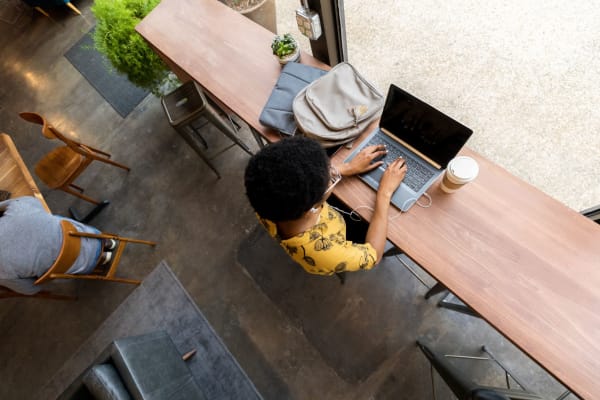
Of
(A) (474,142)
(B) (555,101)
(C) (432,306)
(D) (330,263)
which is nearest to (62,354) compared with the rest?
(D) (330,263)

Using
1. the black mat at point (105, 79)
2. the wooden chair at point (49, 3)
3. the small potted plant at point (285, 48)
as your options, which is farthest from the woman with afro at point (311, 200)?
the wooden chair at point (49, 3)

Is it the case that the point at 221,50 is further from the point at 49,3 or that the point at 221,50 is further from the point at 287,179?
the point at 49,3

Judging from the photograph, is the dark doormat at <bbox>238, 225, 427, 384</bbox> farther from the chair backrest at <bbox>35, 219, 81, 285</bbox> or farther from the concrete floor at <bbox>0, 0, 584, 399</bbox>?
the chair backrest at <bbox>35, 219, 81, 285</bbox>

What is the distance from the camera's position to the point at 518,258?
117 centimetres

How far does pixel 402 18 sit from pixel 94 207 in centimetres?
288

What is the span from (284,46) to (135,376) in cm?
169

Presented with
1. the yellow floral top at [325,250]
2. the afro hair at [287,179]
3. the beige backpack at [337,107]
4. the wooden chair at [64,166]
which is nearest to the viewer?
A: the afro hair at [287,179]

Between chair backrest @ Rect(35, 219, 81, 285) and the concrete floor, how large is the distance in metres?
0.67

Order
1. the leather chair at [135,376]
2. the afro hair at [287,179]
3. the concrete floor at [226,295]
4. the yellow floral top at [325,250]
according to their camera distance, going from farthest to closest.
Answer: the concrete floor at [226,295] → the leather chair at [135,376] → the yellow floral top at [325,250] → the afro hair at [287,179]

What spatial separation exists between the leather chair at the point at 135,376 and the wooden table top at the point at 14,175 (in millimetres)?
1098

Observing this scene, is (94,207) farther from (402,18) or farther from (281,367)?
(402,18)

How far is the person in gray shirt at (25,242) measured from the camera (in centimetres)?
165

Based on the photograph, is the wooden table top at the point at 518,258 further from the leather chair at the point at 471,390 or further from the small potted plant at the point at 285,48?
the small potted plant at the point at 285,48

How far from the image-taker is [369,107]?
1.40 metres
